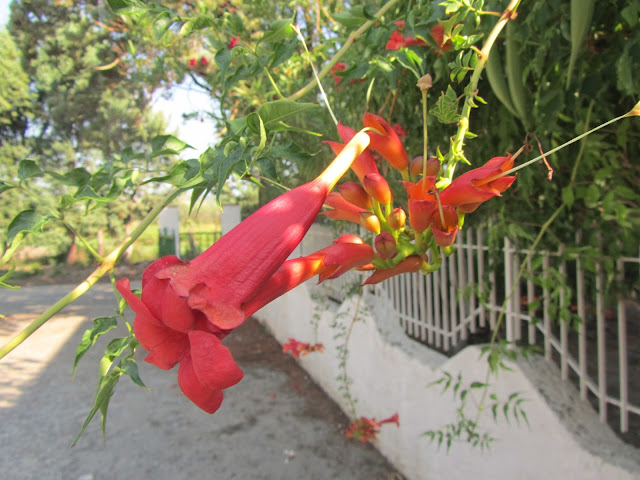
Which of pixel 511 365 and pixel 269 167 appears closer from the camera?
pixel 269 167

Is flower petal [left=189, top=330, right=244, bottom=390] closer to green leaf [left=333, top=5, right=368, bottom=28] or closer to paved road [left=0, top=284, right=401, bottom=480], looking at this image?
green leaf [left=333, top=5, right=368, bottom=28]

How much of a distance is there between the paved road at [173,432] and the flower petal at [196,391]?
3030mm

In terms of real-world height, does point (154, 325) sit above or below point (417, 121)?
below

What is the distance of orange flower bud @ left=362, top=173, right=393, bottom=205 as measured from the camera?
530 millimetres

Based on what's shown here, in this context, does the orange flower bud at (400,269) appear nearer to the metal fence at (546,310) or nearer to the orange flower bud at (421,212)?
the orange flower bud at (421,212)

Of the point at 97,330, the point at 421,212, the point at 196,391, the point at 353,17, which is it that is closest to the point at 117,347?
the point at 97,330

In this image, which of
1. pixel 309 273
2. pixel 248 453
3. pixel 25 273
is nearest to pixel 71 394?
pixel 248 453

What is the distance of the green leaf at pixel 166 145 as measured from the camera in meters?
0.73

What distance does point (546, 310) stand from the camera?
1773 mm

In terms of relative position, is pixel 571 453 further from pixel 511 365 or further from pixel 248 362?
pixel 248 362

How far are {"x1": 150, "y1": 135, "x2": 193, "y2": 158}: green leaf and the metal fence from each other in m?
1.14

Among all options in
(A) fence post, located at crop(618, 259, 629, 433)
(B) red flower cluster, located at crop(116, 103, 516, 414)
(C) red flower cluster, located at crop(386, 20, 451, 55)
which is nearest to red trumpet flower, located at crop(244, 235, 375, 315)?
(B) red flower cluster, located at crop(116, 103, 516, 414)

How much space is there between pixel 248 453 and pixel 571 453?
2445 mm

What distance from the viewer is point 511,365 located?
194 cm
